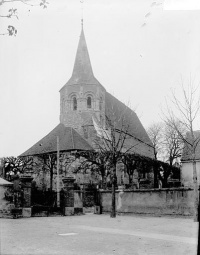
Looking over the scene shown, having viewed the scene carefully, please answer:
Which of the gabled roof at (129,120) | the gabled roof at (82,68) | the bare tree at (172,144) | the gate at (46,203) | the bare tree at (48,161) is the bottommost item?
the gate at (46,203)

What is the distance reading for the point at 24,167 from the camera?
3978 centimetres

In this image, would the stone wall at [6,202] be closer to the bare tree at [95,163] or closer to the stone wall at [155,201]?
the stone wall at [155,201]

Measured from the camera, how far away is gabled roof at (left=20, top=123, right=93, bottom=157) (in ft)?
138

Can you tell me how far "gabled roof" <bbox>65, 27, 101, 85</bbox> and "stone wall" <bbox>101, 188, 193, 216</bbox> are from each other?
29.1 meters

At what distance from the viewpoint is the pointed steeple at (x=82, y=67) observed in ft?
160

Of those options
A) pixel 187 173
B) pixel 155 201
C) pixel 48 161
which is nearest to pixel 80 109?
pixel 48 161

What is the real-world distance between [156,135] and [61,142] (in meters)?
19.0

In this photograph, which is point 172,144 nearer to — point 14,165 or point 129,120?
point 129,120

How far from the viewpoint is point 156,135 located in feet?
185

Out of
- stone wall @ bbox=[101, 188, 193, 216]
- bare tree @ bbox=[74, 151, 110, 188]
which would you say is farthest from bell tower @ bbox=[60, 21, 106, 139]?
stone wall @ bbox=[101, 188, 193, 216]

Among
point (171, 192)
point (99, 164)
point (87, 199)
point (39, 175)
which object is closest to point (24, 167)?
point (39, 175)

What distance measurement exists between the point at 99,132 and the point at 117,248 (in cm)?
3754

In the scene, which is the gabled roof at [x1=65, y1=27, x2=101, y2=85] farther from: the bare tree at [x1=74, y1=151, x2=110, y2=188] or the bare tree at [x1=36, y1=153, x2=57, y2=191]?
the bare tree at [x1=36, y1=153, x2=57, y2=191]

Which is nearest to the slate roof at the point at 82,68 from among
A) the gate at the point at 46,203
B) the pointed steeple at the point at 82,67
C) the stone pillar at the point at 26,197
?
the pointed steeple at the point at 82,67
